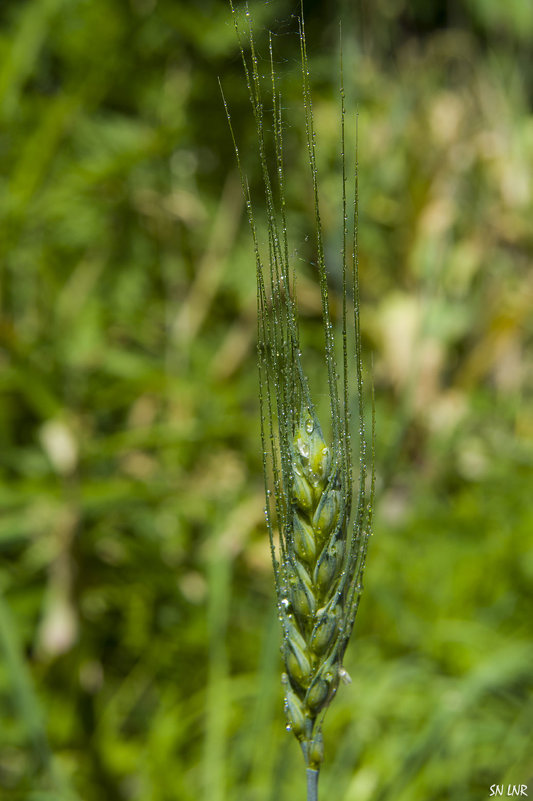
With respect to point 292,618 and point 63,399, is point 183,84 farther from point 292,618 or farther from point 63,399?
point 292,618

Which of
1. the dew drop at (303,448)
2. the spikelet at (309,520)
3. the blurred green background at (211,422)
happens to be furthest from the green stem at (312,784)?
the blurred green background at (211,422)

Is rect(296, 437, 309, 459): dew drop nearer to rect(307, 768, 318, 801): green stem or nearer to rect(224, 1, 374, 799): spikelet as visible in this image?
rect(224, 1, 374, 799): spikelet

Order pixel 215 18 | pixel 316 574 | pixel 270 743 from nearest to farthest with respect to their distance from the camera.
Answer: pixel 316 574 → pixel 270 743 → pixel 215 18

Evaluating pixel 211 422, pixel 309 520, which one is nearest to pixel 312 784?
pixel 309 520

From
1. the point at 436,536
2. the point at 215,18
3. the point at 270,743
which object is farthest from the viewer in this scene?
the point at 215,18

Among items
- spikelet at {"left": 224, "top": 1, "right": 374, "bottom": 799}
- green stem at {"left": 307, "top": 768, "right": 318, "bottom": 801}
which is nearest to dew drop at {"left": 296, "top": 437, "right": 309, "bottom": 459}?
spikelet at {"left": 224, "top": 1, "right": 374, "bottom": 799}

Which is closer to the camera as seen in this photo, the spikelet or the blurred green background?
the spikelet

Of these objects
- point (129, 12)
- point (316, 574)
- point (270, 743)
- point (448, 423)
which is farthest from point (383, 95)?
point (316, 574)

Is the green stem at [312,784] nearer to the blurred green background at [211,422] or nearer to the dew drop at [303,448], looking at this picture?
the dew drop at [303,448]
